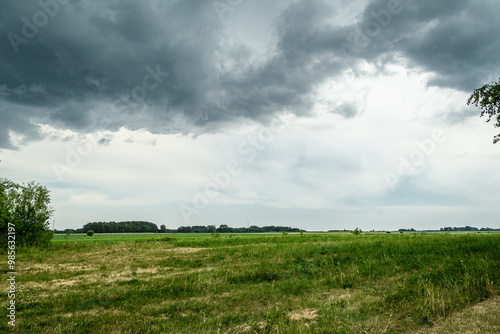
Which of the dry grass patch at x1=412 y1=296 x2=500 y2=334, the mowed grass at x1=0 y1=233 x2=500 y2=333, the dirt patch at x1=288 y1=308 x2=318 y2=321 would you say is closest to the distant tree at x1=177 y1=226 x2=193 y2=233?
the mowed grass at x1=0 y1=233 x2=500 y2=333

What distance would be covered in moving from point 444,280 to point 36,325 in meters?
12.9

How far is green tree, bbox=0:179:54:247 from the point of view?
29672mm

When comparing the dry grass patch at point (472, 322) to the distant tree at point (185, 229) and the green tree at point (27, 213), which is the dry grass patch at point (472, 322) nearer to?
the green tree at point (27, 213)

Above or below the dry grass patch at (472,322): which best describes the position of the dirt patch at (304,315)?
below

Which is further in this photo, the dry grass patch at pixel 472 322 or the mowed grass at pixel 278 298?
the mowed grass at pixel 278 298

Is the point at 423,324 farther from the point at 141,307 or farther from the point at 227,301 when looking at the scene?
the point at 141,307

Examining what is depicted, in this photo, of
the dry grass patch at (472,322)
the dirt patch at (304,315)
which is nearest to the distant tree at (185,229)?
the dirt patch at (304,315)

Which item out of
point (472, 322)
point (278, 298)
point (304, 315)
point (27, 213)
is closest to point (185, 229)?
point (27, 213)

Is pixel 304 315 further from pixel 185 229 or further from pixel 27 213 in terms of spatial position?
pixel 185 229

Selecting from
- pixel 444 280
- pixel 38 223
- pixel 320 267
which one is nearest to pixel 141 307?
pixel 320 267

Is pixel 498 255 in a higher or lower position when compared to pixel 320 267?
higher

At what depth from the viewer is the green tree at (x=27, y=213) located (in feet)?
97.3

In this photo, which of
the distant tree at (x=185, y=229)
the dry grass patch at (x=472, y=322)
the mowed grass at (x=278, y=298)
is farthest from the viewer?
the distant tree at (x=185, y=229)

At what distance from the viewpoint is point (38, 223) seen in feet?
104
